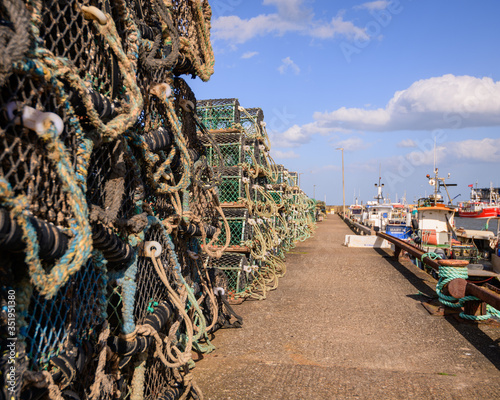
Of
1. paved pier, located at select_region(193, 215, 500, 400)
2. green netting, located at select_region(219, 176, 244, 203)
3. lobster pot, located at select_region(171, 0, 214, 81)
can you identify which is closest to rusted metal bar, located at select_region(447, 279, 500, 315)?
paved pier, located at select_region(193, 215, 500, 400)

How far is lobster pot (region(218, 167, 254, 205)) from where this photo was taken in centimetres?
731

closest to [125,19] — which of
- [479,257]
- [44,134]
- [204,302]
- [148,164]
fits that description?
[148,164]

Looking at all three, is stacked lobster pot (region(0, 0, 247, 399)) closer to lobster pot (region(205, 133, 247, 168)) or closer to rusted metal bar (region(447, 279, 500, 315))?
rusted metal bar (region(447, 279, 500, 315))

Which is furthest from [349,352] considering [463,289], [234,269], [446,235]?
[446,235]

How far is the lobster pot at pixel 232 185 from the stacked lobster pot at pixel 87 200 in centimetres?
382

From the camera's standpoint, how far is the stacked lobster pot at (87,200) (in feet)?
4.98

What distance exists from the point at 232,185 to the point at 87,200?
5338mm

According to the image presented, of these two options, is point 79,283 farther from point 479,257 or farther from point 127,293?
point 479,257

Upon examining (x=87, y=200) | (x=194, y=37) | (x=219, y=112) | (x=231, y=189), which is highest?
(x=219, y=112)

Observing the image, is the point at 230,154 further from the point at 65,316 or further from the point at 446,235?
the point at 446,235

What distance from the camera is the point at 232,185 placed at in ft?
24.5

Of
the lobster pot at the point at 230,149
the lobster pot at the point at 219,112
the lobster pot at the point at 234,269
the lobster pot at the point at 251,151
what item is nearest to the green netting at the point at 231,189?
the lobster pot at the point at 230,149

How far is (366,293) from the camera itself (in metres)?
6.97

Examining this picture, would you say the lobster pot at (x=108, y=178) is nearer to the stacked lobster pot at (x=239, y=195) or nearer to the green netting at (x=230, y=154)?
the stacked lobster pot at (x=239, y=195)
